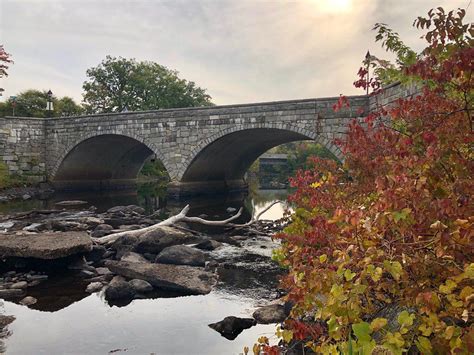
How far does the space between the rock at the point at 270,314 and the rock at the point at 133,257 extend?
3829 millimetres

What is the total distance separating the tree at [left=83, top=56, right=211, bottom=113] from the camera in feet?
146

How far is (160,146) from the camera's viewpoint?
24.8 meters

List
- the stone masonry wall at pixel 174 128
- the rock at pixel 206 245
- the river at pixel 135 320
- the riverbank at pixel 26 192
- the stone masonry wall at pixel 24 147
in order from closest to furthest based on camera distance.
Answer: the river at pixel 135 320
the rock at pixel 206 245
the stone masonry wall at pixel 174 128
the riverbank at pixel 26 192
the stone masonry wall at pixel 24 147

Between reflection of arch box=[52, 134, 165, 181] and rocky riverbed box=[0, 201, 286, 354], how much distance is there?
16743 mm

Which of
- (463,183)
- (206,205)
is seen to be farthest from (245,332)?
(206,205)

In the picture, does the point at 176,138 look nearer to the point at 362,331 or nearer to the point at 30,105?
the point at 362,331

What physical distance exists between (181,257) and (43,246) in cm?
304

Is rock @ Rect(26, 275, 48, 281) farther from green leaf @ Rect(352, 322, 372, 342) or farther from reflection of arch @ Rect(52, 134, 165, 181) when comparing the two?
reflection of arch @ Rect(52, 134, 165, 181)

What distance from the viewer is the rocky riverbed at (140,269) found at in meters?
7.14

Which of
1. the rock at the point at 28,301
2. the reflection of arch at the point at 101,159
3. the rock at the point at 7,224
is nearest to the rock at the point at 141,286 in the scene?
the rock at the point at 28,301

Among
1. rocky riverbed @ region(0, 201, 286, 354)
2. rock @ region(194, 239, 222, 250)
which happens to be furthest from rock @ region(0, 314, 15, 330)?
rock @ region(194, 239, 222, 250)

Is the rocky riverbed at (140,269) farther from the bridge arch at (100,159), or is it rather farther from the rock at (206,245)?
the bridge arch at (100,159)

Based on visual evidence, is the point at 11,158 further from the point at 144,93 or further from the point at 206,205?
the point at 144,93

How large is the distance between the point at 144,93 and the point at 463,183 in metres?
45.3
